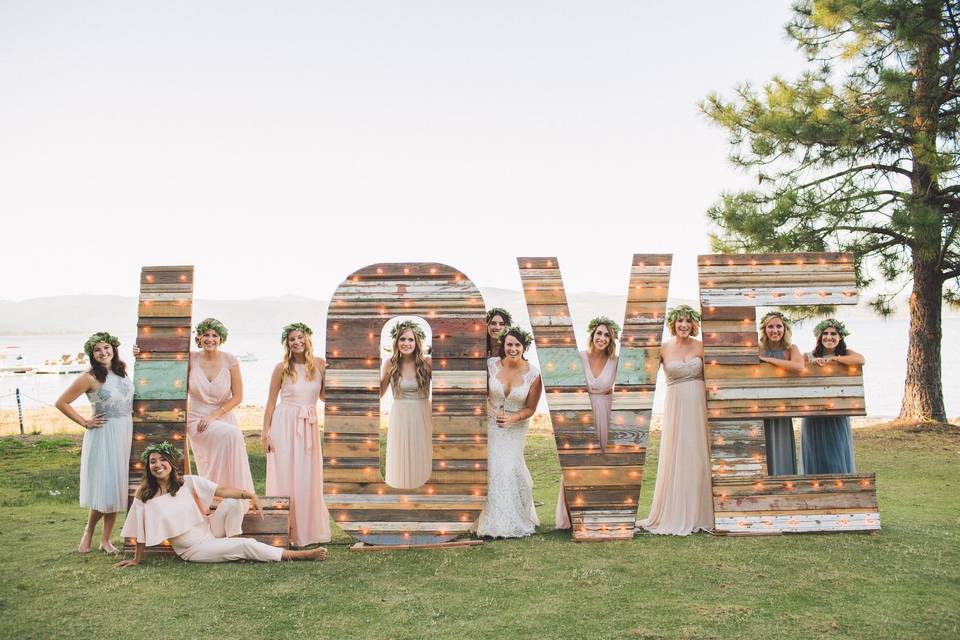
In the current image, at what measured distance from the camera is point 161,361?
689cm

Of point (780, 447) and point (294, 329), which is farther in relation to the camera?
point (780, 447)

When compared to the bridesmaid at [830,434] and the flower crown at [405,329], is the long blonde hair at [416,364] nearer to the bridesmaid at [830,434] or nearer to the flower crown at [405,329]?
the flower crown at [405,329]

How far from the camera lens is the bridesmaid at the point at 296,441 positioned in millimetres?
6832

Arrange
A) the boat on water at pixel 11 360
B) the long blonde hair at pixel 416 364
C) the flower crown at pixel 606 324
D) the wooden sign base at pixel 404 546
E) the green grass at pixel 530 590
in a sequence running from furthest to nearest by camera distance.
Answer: the boat on water at pixel 11 360 < the flower crown at pixel 606 324 < the long blonde hair at pixel 416 364 < the wooden sign base at pixel 404 546 < the green grass at pixel 530 590

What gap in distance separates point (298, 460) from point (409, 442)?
37.9 inches

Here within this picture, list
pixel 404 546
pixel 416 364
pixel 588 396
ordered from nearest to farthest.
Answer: pixel 404 546 → pixel 588 396 → pixel 416 364

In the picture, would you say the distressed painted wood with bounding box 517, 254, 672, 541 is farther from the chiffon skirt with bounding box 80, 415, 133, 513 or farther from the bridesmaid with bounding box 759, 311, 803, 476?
the chiffon skirt with bounding box 80, 415, 133, 513

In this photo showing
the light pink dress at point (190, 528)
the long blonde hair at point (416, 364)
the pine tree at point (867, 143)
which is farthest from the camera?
the pine tree at point (867, 143)

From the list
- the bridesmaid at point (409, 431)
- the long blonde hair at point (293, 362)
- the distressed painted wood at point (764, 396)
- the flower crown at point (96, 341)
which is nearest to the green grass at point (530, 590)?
the distressed painted wood at point (764, 396)

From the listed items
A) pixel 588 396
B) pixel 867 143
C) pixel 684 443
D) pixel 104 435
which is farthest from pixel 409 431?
pixel 867 143

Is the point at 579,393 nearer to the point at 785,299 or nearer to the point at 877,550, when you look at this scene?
the point at 785,299

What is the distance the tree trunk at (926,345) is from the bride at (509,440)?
9858 mm

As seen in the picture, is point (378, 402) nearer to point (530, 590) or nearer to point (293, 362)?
point (293, 362)

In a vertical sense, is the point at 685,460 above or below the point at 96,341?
below
